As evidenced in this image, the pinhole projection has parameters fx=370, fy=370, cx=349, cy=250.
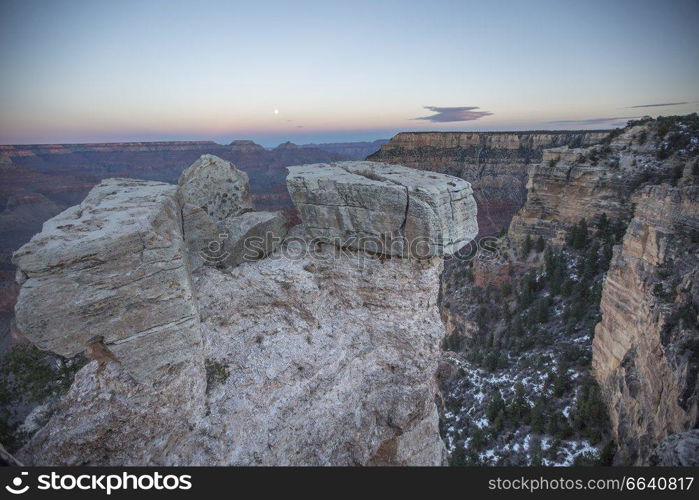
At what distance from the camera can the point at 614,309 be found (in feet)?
60.5

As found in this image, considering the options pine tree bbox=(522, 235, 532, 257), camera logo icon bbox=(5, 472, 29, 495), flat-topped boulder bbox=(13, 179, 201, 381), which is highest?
flat-topped boulder bbox=(13, 179, 201, 381)

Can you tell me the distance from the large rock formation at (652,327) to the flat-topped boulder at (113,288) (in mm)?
12971

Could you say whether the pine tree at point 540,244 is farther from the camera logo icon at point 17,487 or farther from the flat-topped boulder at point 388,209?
the camera logo icon at point 17,487

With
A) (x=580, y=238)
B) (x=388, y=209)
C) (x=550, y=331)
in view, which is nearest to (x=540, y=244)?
(x=580, y=238)

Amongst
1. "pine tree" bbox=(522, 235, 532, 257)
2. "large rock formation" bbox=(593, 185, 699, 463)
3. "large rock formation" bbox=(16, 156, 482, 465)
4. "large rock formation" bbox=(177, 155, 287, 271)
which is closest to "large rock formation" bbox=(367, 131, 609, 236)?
"pine tree" bbox=(522, 235, 532, 257)

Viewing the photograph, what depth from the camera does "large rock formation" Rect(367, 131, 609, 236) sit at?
233 ft

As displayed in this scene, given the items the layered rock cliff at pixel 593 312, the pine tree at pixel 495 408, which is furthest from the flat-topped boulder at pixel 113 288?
the pine tree at pixel 495 408

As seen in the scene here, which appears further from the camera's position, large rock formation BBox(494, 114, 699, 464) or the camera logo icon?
large rock formation BBox(494, 114, 699, 464)

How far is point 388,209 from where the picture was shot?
8406mm

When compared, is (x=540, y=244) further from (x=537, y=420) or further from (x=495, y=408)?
(x=537, y=420)

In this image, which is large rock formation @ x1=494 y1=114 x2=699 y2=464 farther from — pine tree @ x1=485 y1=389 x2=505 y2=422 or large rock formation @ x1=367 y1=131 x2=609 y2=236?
large rock formation @ x1=367 y1=131 x2=609 y2=236

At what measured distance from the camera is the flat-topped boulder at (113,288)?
5996 millimetres

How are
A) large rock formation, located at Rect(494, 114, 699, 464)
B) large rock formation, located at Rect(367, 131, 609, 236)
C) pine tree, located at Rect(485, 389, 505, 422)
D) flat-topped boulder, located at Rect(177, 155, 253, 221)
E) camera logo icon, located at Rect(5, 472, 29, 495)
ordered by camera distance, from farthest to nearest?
large rock formation, located at Rect(367, 131, 609, 236), pine tree, located at Rect(485, 389, 505, 422), large rock formation, located at Rect(494, 114, 699, 464), flat-topped boulder, located at Rect(177, 155, 253, 221), camera logo icon, located at Rect(5, 472, 29, 495)

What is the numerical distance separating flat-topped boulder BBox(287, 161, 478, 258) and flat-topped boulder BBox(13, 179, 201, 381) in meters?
3.43
